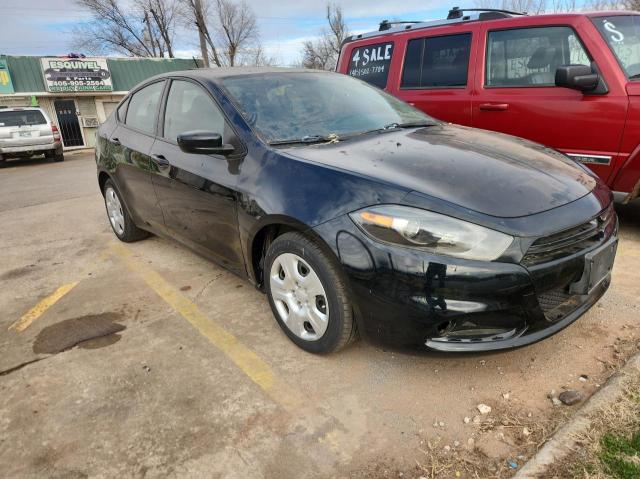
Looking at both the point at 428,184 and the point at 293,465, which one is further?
the point at 428,184

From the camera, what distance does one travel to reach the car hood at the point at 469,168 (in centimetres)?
217

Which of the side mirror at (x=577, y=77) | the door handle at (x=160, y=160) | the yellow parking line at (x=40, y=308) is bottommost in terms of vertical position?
the yellow parking line at (x=40, y=308)

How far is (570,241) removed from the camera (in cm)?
218

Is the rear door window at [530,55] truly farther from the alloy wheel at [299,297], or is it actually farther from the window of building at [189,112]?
the alloy wheel at [299,297]

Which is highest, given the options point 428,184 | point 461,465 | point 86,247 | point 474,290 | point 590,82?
point 590,82

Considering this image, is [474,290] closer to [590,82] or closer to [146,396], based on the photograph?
[146,396]

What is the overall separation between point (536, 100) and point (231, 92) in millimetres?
2747

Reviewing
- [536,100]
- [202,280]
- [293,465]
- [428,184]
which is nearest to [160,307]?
[202,280]

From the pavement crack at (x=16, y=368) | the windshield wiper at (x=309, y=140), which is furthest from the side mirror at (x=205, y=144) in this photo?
the pavement crack at (x=16, y=368)

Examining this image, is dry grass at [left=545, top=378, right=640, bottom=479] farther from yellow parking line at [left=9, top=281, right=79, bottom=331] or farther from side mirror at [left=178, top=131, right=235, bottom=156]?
yellow parking line at [left=9, top=281, right=79, bottom=331]

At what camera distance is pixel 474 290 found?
200cm

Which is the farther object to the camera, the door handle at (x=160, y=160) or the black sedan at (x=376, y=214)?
the door handle at (x=160, y=160)

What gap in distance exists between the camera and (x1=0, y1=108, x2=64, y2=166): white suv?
13.2m

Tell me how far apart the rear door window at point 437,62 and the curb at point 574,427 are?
3262mm
